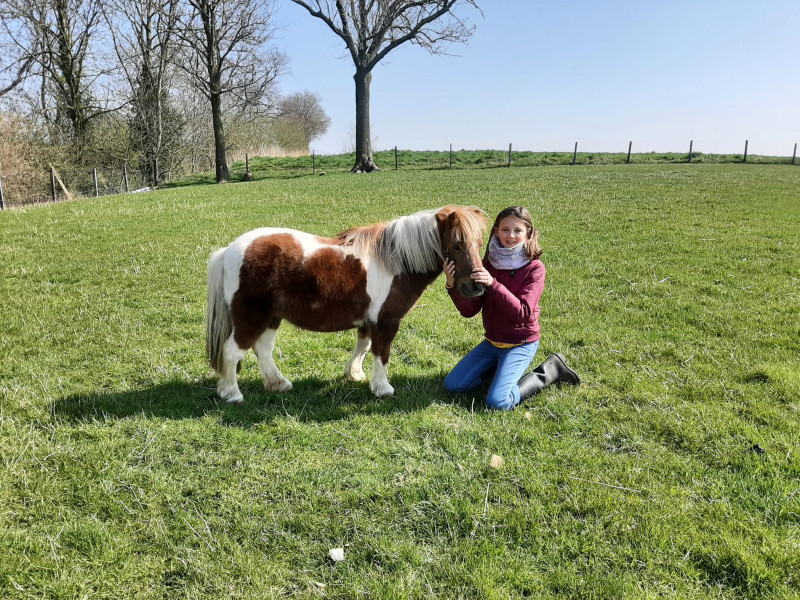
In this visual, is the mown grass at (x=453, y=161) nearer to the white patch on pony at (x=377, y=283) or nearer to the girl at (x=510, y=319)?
the girl at (x=510, y=319)

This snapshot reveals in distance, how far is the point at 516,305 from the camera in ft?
13.6

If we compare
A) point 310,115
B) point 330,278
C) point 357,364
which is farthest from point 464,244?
point 310,115

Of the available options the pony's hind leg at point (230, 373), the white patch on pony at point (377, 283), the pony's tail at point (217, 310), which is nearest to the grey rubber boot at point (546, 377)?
the white patch on pony at point (377, 283)

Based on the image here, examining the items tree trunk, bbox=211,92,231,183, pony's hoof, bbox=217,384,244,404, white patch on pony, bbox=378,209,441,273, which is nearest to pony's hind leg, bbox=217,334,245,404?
pony's hoof, bbox=217,384,244,404

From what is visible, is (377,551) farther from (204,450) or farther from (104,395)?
(104,395)

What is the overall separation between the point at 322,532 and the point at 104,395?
8.61 feet

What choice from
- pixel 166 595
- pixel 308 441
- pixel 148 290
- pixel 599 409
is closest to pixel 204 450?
pixel 308 441

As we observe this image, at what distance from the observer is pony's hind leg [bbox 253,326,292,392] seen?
434cm

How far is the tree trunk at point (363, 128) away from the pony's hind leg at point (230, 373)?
25.0 m

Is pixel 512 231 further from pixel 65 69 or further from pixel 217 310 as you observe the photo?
pixel 65 69

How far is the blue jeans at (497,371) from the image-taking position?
418 centimetres

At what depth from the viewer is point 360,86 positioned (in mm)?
28156

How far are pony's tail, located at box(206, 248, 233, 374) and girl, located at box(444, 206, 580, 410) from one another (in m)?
1.83

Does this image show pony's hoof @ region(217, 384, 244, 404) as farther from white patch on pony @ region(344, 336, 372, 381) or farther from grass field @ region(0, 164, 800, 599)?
white patch on pony @ region(344, 336, 372, 381)
